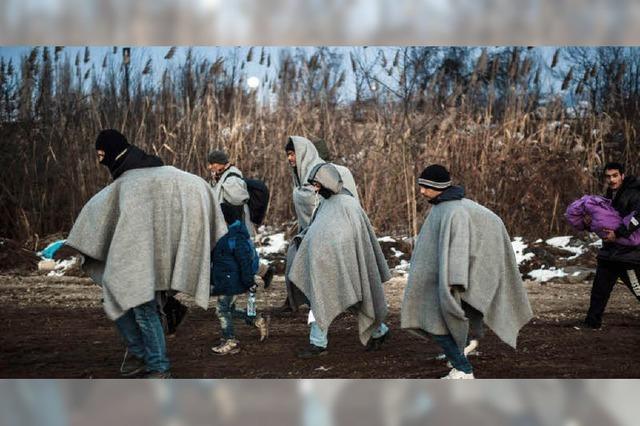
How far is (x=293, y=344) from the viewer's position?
6.55 metres

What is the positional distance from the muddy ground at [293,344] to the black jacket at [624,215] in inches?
14.6

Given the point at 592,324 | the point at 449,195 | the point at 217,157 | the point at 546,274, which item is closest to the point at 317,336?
the point at 449,195

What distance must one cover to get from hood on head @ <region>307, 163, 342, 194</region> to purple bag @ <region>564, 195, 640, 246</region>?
6.52ft

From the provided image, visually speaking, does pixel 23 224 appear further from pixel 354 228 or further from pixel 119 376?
pixel 354 228

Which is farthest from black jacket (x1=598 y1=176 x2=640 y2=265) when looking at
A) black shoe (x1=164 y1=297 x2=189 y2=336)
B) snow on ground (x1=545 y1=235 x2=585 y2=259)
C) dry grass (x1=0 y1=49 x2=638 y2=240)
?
black shoe (x1=164 y1=297 x2=189 y2=336)

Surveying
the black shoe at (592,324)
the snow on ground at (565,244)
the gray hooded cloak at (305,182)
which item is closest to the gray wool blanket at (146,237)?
the gray hooded cloak at (305,182)

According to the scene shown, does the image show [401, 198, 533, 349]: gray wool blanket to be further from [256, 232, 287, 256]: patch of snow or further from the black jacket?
[256, 232, 287, 256]: patch of snow

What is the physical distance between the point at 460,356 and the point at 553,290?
156 centimetres

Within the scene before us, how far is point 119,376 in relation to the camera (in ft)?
20.3

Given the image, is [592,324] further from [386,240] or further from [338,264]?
[338,264]

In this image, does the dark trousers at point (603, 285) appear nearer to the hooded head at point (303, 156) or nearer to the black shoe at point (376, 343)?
the black shoe at point (376, 343)

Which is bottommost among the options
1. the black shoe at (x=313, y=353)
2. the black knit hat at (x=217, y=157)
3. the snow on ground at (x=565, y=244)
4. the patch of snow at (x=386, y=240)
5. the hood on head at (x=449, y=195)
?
the black shoe at (x=313, y=353)

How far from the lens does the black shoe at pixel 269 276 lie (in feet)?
23.8

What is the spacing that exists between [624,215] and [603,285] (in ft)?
1.83
